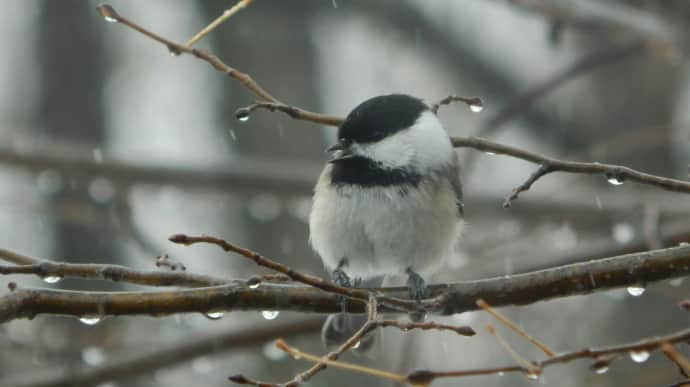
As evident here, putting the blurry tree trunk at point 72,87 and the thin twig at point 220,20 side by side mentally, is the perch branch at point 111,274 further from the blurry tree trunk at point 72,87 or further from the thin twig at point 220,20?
the blurry tree trunk at point 72,87

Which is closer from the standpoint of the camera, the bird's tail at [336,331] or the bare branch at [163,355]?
the bird's tail at [336,331]

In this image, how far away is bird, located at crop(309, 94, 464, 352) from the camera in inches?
124

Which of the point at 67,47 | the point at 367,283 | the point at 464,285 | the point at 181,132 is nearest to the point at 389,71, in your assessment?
the point at 181,132

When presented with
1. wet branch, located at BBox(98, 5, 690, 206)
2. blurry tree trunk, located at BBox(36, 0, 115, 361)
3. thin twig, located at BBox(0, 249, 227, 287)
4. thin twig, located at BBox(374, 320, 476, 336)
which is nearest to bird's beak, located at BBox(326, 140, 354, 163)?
wet branch, located at BBox(98, 5, 690, 206)

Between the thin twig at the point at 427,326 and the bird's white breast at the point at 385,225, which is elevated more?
the bird's white breast at the point at 385,225

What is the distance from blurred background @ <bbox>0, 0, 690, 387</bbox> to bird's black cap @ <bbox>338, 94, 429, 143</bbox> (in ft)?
1.99

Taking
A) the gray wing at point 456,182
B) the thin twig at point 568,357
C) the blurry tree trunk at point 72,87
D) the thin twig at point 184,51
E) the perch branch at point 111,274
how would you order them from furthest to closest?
the blurry tree trunk at point 72,87 → the gray wing at point 456,182 → the thin twig at point 184,51 → the perch branch at point 111,274 → the thin twig at point 568,357

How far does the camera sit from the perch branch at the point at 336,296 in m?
1.91

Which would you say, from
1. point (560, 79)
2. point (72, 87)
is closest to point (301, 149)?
point (72, 87)

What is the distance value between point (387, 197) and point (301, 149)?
12.6 ft

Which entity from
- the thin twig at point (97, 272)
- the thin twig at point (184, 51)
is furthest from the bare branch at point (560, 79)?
the thin twig at point (97, 272)

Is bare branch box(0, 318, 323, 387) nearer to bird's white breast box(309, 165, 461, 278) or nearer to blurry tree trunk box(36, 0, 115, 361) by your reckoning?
bird's white breast box(309, 165, 461, 278)

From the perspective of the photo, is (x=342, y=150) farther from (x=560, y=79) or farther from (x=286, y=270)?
(x=286, y=270)

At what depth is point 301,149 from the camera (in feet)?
22.7
